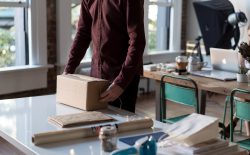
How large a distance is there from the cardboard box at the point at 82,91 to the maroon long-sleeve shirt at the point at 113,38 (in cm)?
10

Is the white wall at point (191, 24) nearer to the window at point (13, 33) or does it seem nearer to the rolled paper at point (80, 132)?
the window at point (13, 33)

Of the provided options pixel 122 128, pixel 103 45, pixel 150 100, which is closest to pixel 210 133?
pixel 122 128

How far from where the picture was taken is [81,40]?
A: 239 centimetres

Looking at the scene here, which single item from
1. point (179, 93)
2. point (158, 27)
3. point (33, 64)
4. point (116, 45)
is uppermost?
point (158, 27)

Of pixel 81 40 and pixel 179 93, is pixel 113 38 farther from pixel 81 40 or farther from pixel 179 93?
pixel 179 93

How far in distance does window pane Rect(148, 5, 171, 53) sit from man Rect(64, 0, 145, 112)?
3759 mm

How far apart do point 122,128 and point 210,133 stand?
0.39 m

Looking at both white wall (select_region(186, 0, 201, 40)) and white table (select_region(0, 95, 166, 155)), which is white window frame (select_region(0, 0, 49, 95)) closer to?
white table (select_region(0, 95, 166, 155))

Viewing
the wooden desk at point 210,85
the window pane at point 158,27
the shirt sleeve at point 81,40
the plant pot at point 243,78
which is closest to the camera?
the shirt sleeve at point 81,40

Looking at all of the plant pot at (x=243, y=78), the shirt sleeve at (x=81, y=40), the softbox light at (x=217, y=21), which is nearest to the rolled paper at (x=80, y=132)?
the shirt sleeve at (x=81, y=40)

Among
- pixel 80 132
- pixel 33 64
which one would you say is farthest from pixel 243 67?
pixel 33 64

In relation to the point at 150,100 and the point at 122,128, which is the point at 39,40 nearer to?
the point at 150,100

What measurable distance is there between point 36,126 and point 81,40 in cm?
85

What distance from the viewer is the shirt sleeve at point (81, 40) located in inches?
92.5
